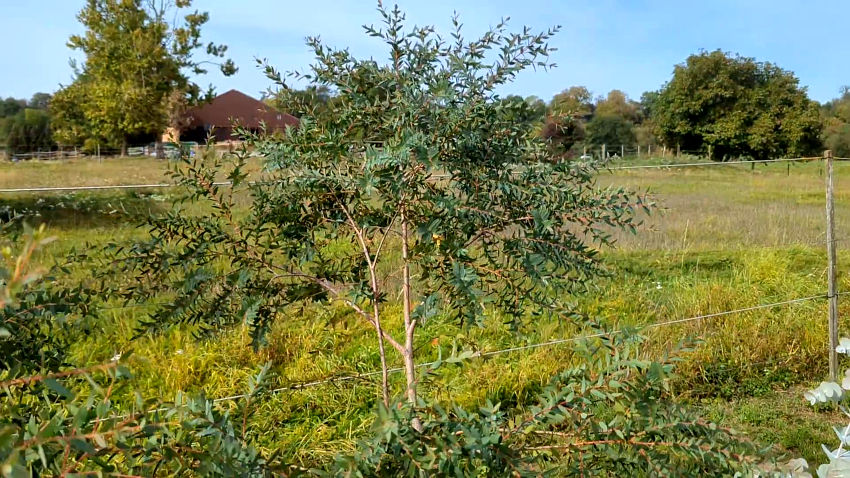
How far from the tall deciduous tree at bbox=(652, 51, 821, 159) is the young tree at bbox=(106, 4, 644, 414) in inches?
1638

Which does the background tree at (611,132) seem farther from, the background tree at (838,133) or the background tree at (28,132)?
the background tree at (28,132)

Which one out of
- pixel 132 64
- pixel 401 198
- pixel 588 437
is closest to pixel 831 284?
pixel 588 437

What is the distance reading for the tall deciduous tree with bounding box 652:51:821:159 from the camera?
3822cm

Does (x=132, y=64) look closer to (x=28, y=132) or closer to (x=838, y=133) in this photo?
(x=28, y=132)

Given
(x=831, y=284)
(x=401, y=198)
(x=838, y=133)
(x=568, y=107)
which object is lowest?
(x=831, y=284)

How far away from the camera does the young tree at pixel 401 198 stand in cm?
166

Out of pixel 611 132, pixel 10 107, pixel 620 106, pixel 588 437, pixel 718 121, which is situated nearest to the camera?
pixel 588 437

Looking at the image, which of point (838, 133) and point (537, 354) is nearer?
point (537, 354)

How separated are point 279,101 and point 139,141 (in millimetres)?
39046

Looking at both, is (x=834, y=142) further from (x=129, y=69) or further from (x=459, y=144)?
(x=459, y=144)

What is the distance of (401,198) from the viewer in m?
1.69

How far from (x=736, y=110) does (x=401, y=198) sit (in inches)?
1754

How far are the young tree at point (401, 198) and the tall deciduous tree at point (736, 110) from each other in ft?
136

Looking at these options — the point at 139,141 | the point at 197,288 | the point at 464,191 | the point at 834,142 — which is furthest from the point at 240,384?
the point at 834,142
